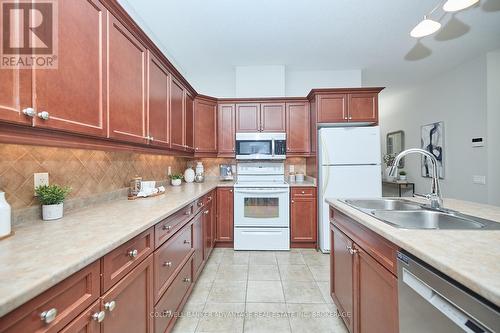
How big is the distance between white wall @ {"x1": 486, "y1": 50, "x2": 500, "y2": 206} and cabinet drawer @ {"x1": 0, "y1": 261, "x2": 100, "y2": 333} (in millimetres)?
4672

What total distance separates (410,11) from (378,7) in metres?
0.40

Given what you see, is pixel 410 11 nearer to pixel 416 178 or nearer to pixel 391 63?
pixel 391 63

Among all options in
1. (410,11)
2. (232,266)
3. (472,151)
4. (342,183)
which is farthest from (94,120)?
(472,151)

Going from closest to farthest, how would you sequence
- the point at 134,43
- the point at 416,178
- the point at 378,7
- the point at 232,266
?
the point at 134,43 < the point at 378,7 < the point at 232,266 < the point at 416,178

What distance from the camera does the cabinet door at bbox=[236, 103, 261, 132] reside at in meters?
3.39

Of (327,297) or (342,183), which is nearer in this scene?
(327,297)

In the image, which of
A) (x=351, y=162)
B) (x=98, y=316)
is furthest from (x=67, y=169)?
(x=351, y=162)

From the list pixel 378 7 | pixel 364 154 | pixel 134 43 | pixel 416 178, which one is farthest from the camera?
pixel 416 178

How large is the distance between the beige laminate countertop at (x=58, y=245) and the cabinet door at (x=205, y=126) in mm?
2002

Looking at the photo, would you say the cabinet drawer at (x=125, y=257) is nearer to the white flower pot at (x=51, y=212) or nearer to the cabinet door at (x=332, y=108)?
the white flower pot at (x=51, y=212)

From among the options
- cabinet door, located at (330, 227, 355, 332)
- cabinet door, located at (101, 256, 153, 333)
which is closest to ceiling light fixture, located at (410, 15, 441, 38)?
cabinet door, located at (330, 227, 355, 332)

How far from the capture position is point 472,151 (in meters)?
3.34

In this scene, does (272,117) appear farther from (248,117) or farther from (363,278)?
(363,278)

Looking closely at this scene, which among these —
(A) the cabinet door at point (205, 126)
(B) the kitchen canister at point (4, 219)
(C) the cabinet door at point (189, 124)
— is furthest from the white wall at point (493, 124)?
(B) the kitchen canister at point (4, 219)
